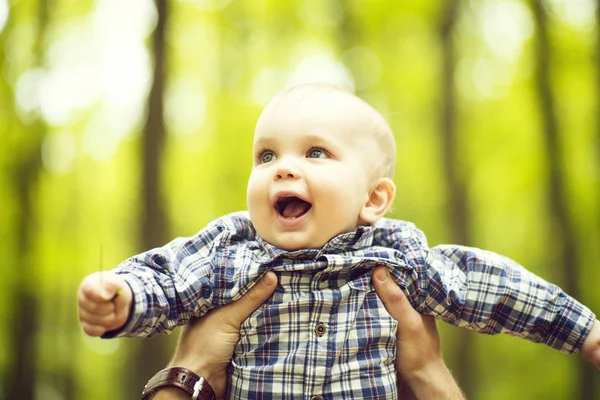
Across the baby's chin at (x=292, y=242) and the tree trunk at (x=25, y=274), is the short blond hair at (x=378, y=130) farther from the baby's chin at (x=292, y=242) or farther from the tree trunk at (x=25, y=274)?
the tree trunk at (x=25, y=274)

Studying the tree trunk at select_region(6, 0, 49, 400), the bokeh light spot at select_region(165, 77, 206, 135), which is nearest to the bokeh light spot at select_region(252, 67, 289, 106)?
the bokeh light spot at select_region(165, 77, 206, 135)

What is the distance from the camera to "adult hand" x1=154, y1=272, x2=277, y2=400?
117 cm

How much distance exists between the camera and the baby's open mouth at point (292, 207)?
1.20 meters

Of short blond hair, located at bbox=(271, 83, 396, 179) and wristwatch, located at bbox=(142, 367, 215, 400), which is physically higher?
short blond hair, located at bbox=(271, 83, 396, 179)

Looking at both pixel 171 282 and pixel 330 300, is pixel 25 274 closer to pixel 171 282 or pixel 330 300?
pixel 171 282

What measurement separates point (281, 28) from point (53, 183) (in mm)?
2478

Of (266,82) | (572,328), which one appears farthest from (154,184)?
(572,328)

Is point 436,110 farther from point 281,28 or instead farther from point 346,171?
point 346,171

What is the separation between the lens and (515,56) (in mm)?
4574

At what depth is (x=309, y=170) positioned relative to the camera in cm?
116

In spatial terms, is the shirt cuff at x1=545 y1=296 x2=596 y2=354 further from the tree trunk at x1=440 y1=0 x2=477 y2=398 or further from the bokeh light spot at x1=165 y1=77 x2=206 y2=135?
the bokeh light spot at x1=165 y1=77 x2=206 y2=135

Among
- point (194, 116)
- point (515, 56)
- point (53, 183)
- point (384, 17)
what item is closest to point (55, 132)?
point (53, 183)

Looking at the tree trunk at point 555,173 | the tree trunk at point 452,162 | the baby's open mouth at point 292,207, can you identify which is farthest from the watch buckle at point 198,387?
the tree trunk at point 555,173

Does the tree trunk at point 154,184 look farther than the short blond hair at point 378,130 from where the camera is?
Yes
